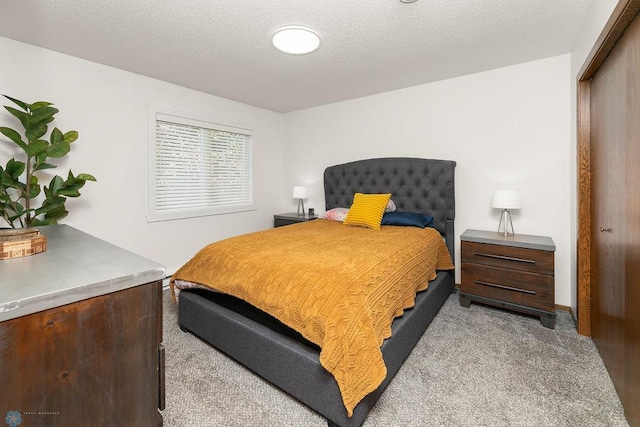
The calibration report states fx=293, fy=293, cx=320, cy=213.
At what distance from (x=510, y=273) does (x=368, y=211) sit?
4.57ft

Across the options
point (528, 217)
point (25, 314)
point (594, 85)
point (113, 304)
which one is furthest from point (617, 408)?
point (25, 314)

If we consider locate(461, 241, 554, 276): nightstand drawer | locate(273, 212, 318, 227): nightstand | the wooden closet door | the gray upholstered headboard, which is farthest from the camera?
locate(273, 212, 318, 227): nightstand

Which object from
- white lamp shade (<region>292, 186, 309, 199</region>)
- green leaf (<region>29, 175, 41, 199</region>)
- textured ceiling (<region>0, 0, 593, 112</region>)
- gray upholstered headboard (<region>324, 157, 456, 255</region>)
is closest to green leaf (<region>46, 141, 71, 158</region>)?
green leaf (<region>29, 175, 41, 199</region>)

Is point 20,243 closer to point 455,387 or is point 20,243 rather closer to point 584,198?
point 455,387

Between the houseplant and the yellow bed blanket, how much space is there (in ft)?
3.66

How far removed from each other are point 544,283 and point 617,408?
40.0 inches

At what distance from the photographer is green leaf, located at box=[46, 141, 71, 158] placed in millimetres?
2262

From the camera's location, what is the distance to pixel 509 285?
2.54 m

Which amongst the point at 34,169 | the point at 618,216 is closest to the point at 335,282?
the point at 618,216

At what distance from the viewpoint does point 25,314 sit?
0.61 m

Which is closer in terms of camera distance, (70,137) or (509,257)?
(70,137)

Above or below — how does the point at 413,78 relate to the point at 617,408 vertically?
above

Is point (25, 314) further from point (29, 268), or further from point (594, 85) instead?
point (594, 85)

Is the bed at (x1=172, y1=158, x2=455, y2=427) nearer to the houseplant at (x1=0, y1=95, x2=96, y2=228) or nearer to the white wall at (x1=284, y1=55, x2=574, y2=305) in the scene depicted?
the white wall at (x1=284, y1=55, x2=574, y2=305)
